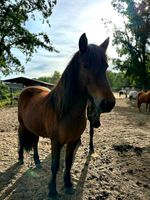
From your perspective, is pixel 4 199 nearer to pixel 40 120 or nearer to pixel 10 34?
pixel 40 120

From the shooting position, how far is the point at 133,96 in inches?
1369

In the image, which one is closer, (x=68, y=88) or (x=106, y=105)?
(x=106, y=105)

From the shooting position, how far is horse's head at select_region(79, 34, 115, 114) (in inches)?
117

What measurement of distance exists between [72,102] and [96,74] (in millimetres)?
717

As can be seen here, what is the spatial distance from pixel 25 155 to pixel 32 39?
1589 cm

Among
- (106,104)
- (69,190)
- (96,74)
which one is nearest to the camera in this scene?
(106,104)

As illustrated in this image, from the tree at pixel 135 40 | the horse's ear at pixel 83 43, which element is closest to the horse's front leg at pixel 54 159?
the horse's ear at pixel 83 43

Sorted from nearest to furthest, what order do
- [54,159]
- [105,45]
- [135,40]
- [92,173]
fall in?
[105,45]
[54,159]
[92,173]
[135,40]

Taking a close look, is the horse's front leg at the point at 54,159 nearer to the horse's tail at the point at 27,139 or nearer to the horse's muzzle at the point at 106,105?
the horse's muzzle at the point at 106,105

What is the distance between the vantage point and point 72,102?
12.1 feet

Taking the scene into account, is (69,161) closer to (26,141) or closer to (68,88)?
(68,88)

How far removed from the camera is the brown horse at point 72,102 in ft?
10.1

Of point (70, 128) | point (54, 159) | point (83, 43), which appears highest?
point (83, 43)

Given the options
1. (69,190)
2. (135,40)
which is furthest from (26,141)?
(135,40)
